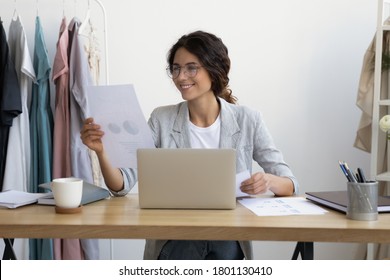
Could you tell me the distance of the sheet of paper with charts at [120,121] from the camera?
1.65 m

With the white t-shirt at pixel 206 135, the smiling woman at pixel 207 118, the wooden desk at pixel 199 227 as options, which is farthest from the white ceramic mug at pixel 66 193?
the white t-shirt at pixel 206 135

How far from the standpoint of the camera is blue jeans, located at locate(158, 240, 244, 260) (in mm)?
1841

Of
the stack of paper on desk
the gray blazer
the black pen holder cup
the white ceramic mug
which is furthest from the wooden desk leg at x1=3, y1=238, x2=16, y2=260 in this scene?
the black pen holder cup

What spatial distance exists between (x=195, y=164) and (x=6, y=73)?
1575 mm

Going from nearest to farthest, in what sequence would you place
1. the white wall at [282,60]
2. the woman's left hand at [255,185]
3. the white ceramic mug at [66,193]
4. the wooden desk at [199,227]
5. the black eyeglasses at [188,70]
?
the wooden desk at [199,227]
the white ceramic mug at [66,193]
the woman's left hand at [255,185]
the black eyeglasses at [188,70]
the white wall at [282,60]

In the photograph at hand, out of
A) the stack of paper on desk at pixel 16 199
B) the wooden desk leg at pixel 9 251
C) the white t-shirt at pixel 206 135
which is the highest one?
the white t-shirt at pixel 206 135

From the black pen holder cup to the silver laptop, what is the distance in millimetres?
347

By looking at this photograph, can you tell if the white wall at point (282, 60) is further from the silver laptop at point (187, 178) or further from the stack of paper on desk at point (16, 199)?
the silver laptop at point (187, 178)

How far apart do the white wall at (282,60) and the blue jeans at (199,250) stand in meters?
1.56

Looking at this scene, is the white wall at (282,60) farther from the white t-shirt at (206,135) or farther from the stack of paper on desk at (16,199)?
the stack of paper on desk at (16,199)

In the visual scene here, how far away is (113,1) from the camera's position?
3266 millimetres

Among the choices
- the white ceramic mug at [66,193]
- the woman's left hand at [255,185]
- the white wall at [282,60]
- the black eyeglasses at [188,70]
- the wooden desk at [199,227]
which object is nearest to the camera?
the wooden desk at [199,227]

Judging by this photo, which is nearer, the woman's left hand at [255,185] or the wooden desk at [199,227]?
the wooden desk at [199,227]

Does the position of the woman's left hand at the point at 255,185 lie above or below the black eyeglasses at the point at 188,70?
below
